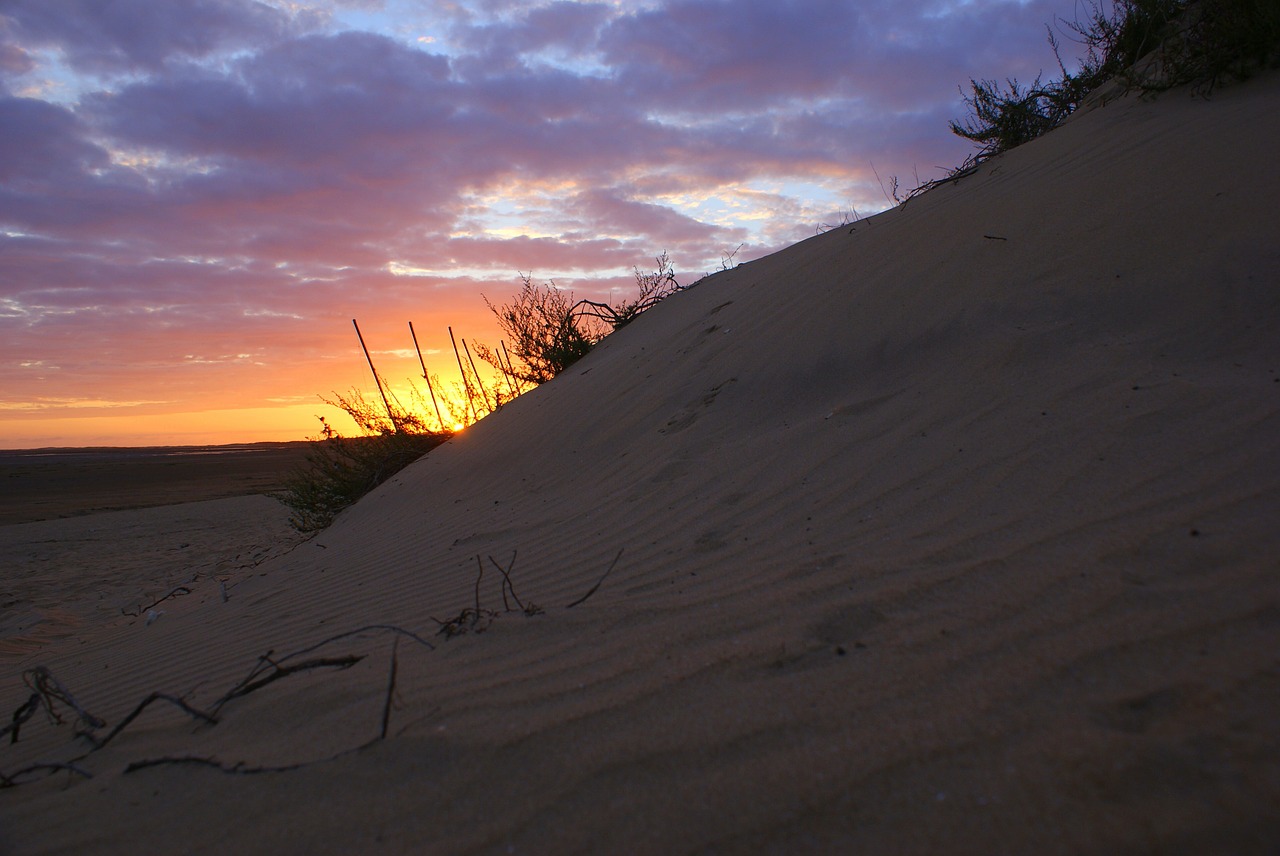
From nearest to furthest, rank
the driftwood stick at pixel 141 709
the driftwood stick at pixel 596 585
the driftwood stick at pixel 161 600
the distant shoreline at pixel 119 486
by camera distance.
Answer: the driftwood stick at pixel 141 709, the driftwood stick at pixel 596 585, the driftwood stick at pixel 161 600, the distant shoreline at pixel 119 486

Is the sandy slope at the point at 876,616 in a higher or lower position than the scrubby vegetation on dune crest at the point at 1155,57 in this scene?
lower

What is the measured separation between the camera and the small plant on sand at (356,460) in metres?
8.68

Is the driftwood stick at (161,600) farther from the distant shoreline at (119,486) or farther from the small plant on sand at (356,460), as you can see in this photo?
the distant shoreline at (119,486)

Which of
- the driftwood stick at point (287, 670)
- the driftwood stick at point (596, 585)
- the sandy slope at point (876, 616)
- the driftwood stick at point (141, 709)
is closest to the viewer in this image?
the sandy slope at point (876, 616)

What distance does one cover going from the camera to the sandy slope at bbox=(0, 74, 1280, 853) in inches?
52.3

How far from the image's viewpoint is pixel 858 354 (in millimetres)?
4383

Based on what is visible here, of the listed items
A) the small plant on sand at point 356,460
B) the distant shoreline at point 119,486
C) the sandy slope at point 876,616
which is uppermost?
the distant shoreline at point 119,486

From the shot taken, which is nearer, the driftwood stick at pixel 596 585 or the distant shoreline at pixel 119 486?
the driftwood stick at pixel 596 585

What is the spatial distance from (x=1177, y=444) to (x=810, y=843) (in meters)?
2.02

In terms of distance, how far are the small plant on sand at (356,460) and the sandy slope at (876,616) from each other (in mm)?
3851

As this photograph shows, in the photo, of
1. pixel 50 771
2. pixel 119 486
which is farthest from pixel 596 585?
pixel 119 486

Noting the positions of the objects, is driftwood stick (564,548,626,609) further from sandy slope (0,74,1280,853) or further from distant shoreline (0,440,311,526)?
distant shoreline (0,440,311,526)

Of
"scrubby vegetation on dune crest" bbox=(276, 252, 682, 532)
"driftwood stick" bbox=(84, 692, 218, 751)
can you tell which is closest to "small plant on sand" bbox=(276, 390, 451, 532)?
"scrubby vegetation on dune crest" bbox=(276, 252, 682, 532)

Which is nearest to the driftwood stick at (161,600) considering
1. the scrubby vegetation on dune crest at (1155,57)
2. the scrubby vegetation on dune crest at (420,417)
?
the scrubby vegetation on dune crest at (420,417)
